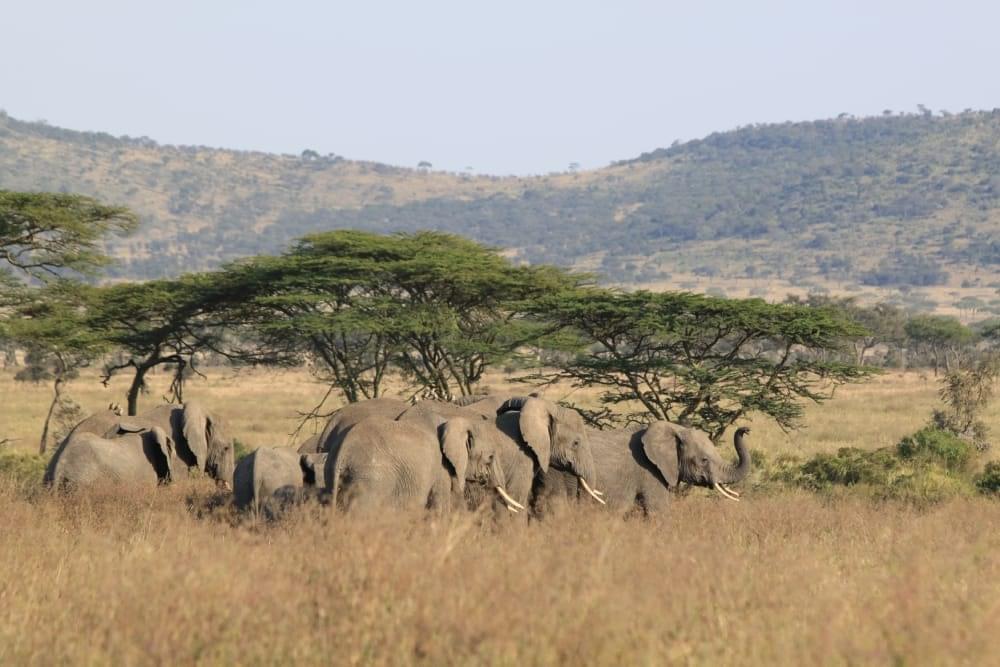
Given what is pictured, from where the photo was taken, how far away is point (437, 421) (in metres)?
13.2

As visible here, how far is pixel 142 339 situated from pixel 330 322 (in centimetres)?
492

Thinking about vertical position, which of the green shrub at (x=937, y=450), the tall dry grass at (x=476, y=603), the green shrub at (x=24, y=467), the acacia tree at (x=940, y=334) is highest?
the tall dry grass at (x=476, y=603)

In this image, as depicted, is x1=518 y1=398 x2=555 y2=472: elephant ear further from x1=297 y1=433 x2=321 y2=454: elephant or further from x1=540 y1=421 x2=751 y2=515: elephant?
x1=297 y1=433 x2=321 y2=454: elephant

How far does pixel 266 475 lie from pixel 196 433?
459 cm

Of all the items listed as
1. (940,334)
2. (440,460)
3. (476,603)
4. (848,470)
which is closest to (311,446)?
(440,460)

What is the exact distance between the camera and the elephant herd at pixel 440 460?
11.3 m

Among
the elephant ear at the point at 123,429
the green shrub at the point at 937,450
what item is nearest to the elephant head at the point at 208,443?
the elephant ear at the point at 123,429

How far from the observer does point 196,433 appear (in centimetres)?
1736

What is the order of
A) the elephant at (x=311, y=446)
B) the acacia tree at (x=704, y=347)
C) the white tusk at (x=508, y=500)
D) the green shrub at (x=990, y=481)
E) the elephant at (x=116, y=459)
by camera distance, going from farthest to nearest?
the acacia tree at (x=704, y=347)
the green shrub at (x=990, y=481)
the elephant at (x=116, y=459)
the elephant at (x=311, y=446)
the white tusk at (x=508, y=500)

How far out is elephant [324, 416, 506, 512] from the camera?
11.0 m

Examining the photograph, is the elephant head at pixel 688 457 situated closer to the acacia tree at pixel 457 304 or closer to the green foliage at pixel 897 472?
the green foliage at pixel 897 472

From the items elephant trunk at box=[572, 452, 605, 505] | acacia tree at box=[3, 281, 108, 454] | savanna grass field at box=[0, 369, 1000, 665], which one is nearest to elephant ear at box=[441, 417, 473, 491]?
savanna grass field at box=[0, 369, 1000, 665]

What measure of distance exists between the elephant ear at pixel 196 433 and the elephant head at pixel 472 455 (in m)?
5.46

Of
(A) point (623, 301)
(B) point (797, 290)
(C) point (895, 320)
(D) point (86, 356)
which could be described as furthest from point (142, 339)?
(B) point (797, 290)
